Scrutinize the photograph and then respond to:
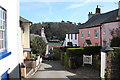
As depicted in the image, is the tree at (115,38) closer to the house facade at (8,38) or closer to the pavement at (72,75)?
the pavement at (72,75)

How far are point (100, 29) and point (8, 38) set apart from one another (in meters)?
21.1

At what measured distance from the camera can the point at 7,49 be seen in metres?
6.89

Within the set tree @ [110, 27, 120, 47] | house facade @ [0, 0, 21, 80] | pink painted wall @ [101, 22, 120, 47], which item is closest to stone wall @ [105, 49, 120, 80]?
house facade @ [0, 0, 21, 80]

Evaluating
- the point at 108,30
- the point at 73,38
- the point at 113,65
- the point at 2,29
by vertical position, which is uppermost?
the point at 108,30

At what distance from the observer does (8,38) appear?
7.02m

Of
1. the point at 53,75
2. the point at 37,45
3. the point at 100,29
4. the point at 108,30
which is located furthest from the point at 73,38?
the point at 53,75

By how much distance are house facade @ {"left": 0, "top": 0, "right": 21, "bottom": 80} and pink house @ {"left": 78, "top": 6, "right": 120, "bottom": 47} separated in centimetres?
1620

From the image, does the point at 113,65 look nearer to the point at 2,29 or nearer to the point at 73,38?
the point at 2,29

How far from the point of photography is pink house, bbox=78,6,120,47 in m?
21.8

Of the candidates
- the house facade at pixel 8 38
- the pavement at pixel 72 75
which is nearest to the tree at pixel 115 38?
the pavement at pixel 72 75

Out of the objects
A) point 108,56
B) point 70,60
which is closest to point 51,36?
point 70,60

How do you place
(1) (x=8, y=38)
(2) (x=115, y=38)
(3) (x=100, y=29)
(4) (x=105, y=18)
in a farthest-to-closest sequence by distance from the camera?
(4) (x=105, y=18) → (3) (x=100, y=29) → (2) (x=115, y=38) → (1) (x=8, y=38)

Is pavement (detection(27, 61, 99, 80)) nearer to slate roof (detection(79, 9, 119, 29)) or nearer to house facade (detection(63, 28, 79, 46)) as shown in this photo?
slate roof (detection(79, 9, 119, 29))

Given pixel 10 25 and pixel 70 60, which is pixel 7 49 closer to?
pixel 10 25
